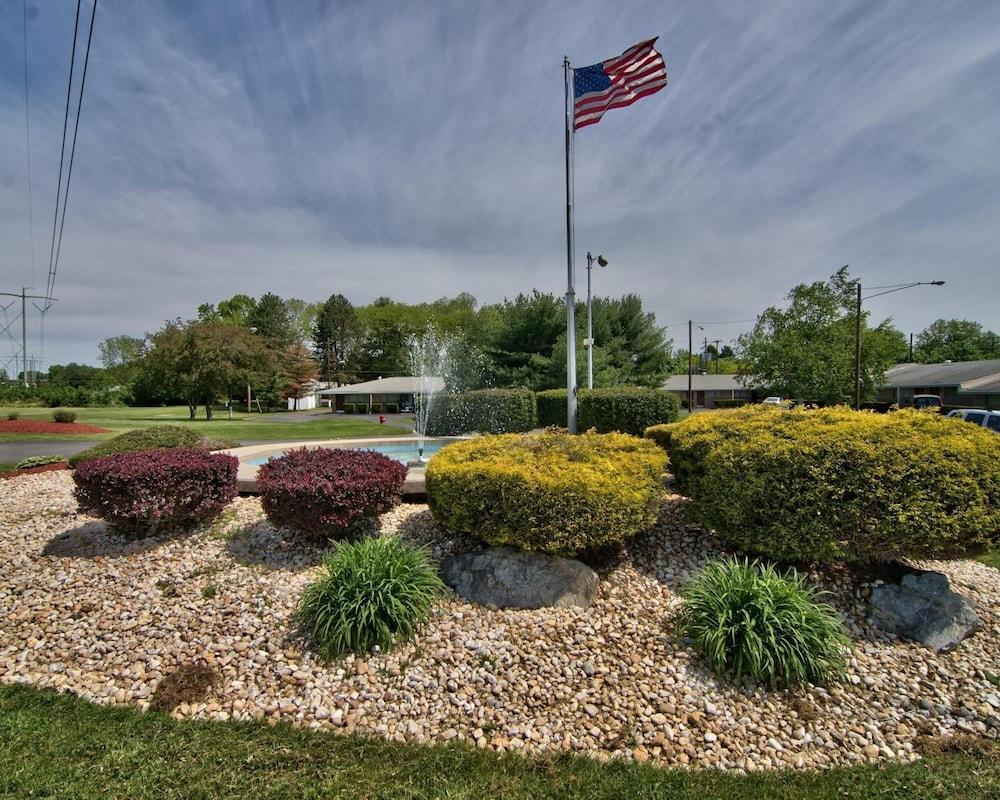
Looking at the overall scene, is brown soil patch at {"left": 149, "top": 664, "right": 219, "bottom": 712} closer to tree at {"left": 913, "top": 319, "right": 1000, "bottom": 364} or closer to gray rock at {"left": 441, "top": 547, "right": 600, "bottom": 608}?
gray rock at {"left": 441, "top": 547, "right": 600, "bottom": 608}

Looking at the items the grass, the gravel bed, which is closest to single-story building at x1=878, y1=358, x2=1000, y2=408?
the gravel bed

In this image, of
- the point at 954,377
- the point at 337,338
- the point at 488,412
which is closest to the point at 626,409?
the point at 488,412

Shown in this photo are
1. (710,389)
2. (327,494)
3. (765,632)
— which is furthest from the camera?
(710,389)

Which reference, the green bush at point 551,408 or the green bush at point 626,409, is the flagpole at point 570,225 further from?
the green bush at point 551,408

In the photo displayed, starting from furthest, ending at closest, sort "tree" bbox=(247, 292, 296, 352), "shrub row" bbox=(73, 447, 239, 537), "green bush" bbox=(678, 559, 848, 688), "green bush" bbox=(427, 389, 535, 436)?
"tree" bbox=(247, 292, 296, 352) < "green bush" bbox=(427, 389, 535, 436) < "shrub row" bbox=(73, 447, 239, 537) < "green bush" bbox=(678, 559, 848, 688)

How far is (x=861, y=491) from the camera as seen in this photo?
11.8 feet

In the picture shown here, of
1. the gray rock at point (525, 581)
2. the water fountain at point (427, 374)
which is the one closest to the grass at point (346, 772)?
the gray rock at point (525, 581)

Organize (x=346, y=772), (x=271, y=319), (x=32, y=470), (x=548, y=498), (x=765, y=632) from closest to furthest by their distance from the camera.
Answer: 1. (x=346, y=772)
2. (x=765, y=632)
3. (x=548, y=498)
4. (x=32, y=470)
5. (x=271, y=319)

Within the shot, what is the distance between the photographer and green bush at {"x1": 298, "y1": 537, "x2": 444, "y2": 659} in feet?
11.0

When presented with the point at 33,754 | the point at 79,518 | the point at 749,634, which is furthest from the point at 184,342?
the point at 749,634

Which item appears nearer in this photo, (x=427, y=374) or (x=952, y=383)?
(x=427, y=374)

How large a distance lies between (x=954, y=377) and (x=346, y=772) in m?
42.3

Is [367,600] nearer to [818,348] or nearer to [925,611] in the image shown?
[925,611]

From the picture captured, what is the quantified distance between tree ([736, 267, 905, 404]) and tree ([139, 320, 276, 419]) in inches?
1135
